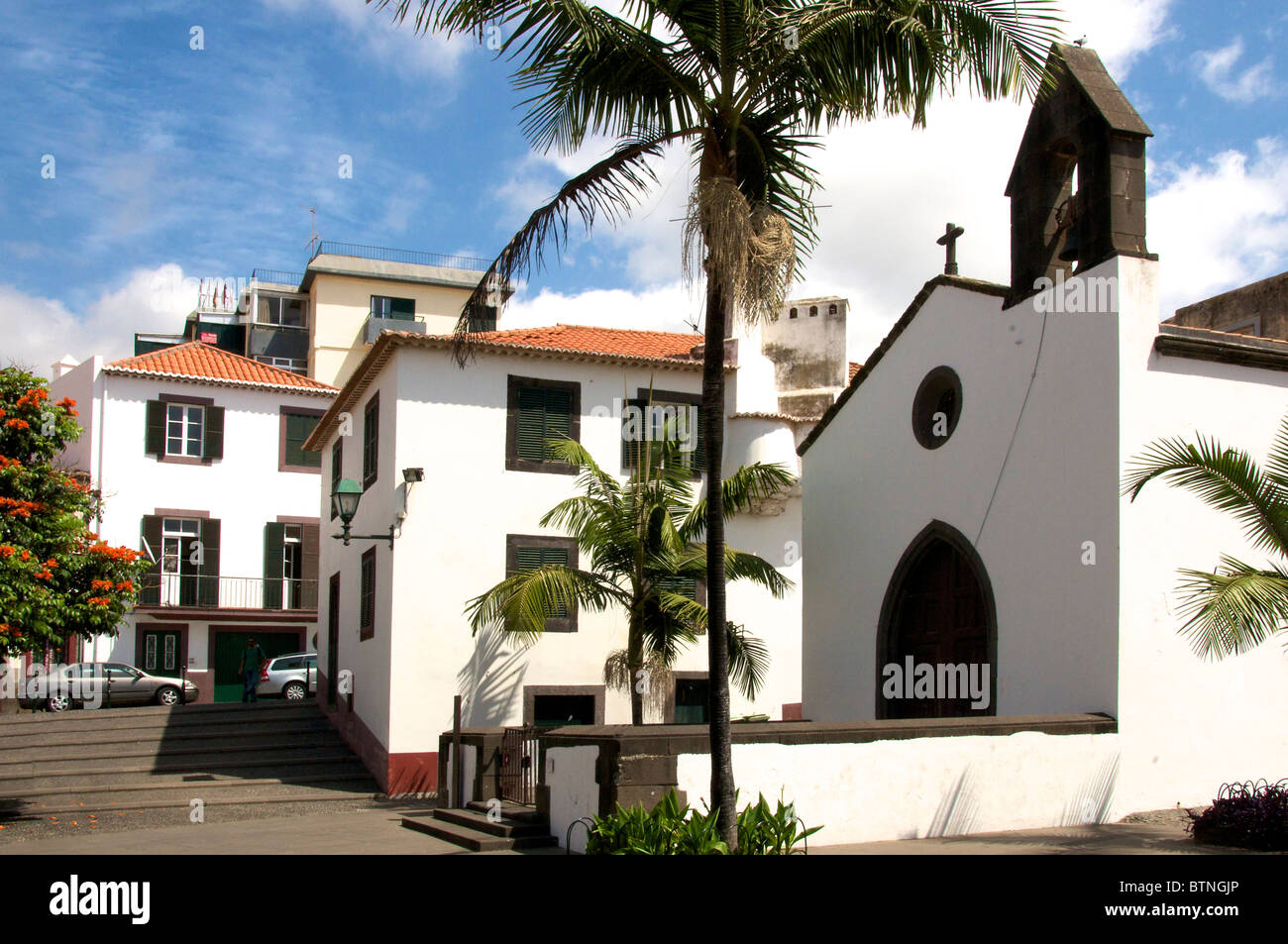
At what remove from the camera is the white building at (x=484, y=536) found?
20.9 m

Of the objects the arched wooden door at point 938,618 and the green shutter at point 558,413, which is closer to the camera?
the arched wooden door at point 938,618

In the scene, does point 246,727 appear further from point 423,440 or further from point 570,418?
point 570,418

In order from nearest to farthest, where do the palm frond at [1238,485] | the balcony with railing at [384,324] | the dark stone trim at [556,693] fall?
1. the palm frond at [1238,485]
2. the dark stone trim at [556,693]
3. the balcony with railing at [384,324]

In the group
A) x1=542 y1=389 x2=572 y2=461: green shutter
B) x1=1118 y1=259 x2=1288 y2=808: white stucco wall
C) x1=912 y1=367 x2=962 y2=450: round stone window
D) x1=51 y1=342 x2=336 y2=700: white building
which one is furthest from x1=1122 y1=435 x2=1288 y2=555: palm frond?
x1=51 y1=342 x2=336 y2=700: white building

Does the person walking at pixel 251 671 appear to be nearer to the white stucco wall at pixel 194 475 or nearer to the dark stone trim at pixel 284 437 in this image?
the white stucco wall at pixel 194 475

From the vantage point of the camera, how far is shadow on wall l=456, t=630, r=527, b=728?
2103 cm

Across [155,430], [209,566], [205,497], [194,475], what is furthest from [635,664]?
[155,430]

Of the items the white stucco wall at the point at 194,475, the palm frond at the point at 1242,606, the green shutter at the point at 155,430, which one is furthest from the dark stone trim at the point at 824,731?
the green shutter at the point at 155,430

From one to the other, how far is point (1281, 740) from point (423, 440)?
13574mm

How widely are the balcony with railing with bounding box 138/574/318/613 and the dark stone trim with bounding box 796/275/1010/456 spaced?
18335 millimetres

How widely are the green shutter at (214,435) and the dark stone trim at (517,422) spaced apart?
13875 mm

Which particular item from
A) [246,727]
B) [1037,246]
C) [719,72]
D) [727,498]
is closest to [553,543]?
[727,498]

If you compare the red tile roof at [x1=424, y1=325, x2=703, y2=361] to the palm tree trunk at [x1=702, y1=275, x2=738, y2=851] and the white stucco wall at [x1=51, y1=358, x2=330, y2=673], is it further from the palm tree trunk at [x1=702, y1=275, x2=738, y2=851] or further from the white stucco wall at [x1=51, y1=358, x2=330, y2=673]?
the palm tree trunk at [x1=702, y1=275, x2=738, y2=851]

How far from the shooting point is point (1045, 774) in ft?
41.5
